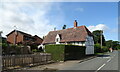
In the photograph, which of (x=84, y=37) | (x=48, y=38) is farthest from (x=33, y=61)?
(x=48, y=38)

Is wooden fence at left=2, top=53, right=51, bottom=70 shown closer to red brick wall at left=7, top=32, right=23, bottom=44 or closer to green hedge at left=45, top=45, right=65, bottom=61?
green hedge at left=45, top=45, right=65, bottom=61

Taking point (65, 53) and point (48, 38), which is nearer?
point (65, 53)

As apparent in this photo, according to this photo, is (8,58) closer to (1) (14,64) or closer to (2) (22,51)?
(1) (14,64)

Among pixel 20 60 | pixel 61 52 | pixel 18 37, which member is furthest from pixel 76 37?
pixel 18 37

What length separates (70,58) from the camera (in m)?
20.5

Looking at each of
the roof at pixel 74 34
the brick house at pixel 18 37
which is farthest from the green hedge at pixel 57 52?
the brick house at pixel 18 37

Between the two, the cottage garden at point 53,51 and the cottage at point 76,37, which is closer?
the cottage garden at point 53,51

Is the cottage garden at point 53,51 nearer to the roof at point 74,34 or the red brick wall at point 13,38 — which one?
the roof at point 74,34

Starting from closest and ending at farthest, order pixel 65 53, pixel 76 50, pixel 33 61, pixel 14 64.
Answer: pixel 14 64 < pixel 33 61 < pixel 65 53 < pixel 76 50

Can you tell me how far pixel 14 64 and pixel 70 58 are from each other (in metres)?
10.9

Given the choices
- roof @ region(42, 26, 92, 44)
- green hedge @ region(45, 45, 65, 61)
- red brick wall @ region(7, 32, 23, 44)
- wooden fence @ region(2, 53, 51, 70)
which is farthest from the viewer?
red brick wall @ region(7, 32, 23, 44)

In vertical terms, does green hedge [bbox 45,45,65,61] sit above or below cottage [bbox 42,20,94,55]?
below

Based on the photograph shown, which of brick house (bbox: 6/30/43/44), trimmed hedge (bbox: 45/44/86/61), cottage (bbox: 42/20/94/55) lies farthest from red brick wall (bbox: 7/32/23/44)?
trimmed hedge (bbox: 45/44/86/61)

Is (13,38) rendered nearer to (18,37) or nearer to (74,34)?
(18,37)
